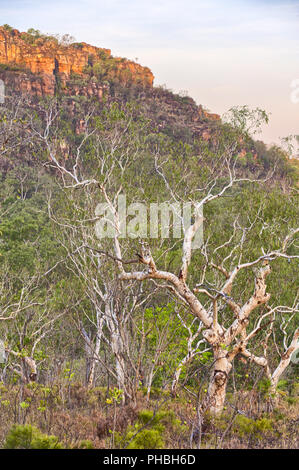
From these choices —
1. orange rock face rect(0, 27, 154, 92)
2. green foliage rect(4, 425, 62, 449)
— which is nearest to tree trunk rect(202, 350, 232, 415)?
green foliage rect(4, 425, 62, 449)

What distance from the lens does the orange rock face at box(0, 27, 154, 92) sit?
72625 millimetres

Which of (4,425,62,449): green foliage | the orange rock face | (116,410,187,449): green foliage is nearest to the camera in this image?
(4,425,62,449): green foliage

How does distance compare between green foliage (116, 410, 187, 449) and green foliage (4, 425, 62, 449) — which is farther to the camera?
green foliage (116, 410, 187, 449)

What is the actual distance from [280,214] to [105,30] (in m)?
7.98

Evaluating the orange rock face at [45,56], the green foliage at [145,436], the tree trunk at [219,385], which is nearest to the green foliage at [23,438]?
the green foliage at [145,436]

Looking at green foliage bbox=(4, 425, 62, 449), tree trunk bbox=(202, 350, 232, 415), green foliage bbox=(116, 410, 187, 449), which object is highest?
green foliage bbox=(4, 425, 62, 449)

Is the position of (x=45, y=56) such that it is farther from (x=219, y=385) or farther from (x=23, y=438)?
(x=23, y=438)

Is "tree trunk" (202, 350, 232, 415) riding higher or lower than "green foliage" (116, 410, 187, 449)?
lower

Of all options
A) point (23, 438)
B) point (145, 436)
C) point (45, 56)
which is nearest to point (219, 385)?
point (145, 436)

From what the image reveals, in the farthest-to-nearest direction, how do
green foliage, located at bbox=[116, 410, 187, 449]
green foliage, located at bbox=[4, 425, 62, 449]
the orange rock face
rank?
the orange rock face → green foliage, located at bbox=[116, 410, 187, 449] → green foliage, located at bbox=[4, 425, 62, 449]

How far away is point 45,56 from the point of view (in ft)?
239

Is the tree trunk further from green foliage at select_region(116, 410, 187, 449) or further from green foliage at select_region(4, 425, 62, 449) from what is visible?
green foliage at select_region(4, 425, 62, 449)

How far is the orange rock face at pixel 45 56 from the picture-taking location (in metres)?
72.6
